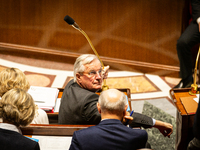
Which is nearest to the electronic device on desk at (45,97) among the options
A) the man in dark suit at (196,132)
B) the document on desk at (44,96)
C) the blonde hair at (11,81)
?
the document on desk at (44,96)

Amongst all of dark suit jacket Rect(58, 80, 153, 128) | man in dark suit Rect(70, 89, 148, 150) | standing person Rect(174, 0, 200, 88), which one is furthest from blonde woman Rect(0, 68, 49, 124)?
standing person Rect(174, 0, 200, 88)

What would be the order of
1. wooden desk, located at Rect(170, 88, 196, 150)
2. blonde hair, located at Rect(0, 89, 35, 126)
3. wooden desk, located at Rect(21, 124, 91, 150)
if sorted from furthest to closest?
wooden desk, located at Rect(170, 88, 196, 150) → wooden desk, located at Rect(21, 124, 91, 150) → blonde hair, located at Rect(0, 89, 35, 126)

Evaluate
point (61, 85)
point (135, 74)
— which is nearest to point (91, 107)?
point (61, 85)

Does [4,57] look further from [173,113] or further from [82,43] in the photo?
[173,113]

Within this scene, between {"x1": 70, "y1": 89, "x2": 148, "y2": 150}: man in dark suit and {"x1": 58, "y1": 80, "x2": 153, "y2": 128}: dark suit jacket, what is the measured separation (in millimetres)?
374

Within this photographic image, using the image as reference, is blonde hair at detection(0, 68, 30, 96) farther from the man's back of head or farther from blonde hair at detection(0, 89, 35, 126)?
the man's back of head

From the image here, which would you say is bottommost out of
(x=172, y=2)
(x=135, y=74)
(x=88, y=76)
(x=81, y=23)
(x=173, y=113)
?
(x=173, y=113)

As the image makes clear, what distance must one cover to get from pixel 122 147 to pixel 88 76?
96cm

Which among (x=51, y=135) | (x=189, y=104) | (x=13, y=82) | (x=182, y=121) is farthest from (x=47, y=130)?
(x=189, y=104)

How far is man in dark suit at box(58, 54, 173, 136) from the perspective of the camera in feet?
6.47

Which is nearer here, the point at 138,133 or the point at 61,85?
the point at 138,133

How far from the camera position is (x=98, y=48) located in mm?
4945

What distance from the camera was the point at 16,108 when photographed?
1.56 metres

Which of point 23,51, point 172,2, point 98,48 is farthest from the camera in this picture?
point 23,51
